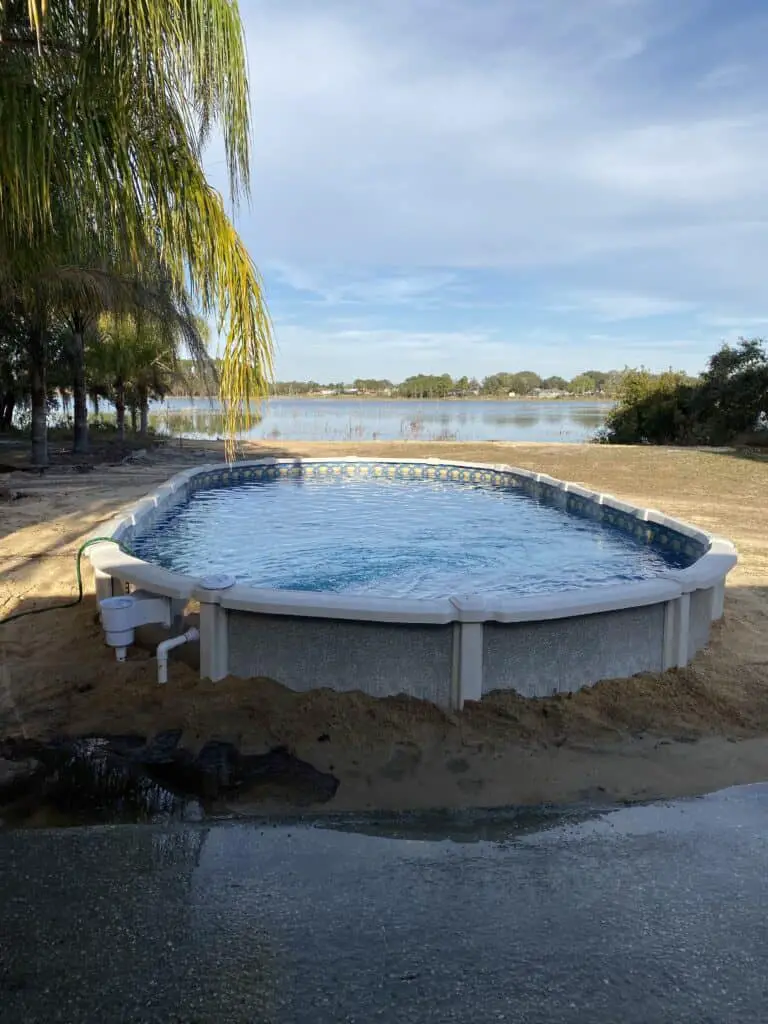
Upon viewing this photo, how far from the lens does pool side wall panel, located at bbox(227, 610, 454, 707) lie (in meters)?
4.08

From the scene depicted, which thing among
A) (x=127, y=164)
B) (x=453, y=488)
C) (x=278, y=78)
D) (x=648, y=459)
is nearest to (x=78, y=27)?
(x=127, y=164)

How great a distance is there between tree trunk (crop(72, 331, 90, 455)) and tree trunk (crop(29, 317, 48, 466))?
1.97 m

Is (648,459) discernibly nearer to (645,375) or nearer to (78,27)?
(645,375)

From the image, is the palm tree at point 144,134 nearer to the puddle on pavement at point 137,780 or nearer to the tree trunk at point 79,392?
the puddle on pavement at point 137,780

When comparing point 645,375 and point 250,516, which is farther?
point 645,375

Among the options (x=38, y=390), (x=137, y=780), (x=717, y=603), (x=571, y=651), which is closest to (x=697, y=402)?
(x=38, y=390)

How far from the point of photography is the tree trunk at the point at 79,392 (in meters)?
16.9

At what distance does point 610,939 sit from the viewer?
7.55 ft

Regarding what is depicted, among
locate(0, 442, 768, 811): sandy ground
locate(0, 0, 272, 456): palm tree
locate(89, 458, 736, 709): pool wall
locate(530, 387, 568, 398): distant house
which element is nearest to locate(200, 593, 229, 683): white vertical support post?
locate(89, 458, 736, 709): pool wall

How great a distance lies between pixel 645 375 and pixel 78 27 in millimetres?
→ 29048

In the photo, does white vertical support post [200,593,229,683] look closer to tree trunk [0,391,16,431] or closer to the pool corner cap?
the pool corner cap

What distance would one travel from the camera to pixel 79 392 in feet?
57.1

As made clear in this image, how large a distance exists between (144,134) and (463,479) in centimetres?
1338

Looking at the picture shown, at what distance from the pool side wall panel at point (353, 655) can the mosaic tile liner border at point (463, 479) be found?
16.1ft
